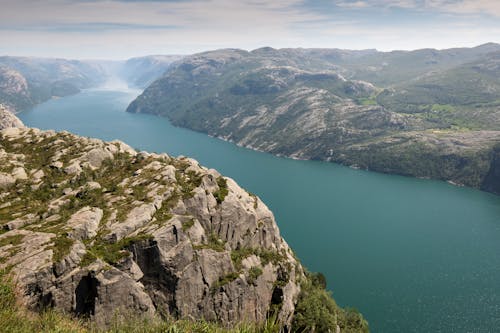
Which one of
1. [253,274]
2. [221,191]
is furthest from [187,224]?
[253,274]

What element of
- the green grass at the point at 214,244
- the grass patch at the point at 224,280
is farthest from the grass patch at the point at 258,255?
the green grass at the point at 214,244

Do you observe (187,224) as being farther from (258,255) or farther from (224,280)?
(258,255)

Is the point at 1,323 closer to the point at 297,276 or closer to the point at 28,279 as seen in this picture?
the point at 28,279

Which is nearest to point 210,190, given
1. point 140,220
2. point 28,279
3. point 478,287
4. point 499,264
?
point 140,220

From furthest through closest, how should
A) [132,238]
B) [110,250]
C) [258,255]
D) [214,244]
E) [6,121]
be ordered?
[6,121], [258,255], [214,244], [132,238], [110,250]

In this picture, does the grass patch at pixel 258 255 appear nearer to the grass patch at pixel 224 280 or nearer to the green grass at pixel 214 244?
the grass patch at pixel 224 280

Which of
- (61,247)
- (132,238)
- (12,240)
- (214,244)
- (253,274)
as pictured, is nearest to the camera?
(12,240)

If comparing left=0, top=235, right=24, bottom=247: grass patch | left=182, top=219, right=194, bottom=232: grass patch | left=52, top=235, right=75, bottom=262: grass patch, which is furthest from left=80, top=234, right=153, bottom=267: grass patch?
left=0, top=235, right=24, bottom=247: grass patch
